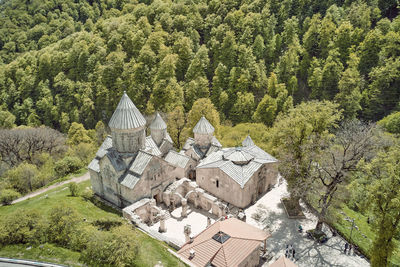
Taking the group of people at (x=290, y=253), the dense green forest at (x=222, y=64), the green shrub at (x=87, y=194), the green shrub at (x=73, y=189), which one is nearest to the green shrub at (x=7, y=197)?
the green shrub at (x=73, y=189)

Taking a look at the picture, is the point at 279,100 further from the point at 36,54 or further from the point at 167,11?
the point at 36,54

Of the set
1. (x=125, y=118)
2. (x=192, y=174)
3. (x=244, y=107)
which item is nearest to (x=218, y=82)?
(x=244, y=107)

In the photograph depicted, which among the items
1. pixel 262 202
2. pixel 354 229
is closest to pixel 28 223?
pixel 262 202

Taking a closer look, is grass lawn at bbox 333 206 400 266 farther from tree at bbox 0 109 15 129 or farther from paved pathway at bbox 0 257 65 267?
tree at bbox 0 109 15 129

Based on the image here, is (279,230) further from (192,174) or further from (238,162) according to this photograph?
(192,174)

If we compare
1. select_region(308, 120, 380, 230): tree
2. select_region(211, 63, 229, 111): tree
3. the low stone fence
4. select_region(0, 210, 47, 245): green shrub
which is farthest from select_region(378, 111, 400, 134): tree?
select_region(0, 210, 47, 245): green shrub

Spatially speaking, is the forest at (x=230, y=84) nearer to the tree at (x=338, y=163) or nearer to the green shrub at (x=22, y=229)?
the tree at (x=338, y=163)
